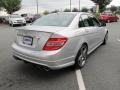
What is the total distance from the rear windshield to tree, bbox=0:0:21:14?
1289 inches

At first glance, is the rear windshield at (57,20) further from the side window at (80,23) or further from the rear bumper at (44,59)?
the rear bumper at (44,59)

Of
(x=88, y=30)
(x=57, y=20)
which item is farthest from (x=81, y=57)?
(x=57, y=20)

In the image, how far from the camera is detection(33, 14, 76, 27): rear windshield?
5132 mm

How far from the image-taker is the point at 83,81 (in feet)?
14.5

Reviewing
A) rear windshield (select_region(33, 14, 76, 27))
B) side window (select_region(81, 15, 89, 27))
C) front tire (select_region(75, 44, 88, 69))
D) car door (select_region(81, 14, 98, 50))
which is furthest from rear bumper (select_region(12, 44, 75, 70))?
side window (select_region(81, 15, 89, 27))

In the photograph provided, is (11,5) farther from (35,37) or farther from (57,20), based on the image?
(35,37)

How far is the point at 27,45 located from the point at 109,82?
84.7 inches

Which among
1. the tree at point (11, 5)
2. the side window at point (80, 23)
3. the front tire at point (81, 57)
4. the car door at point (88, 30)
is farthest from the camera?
the tree at point (11, 5)

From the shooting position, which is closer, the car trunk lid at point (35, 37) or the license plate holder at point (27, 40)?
the car trunk lid at point (35, 37)

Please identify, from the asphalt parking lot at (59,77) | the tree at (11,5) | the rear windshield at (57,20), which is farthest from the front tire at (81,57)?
the tree at (11,5)

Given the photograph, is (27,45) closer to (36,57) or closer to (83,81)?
(36,57)

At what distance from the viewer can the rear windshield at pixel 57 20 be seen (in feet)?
16.8

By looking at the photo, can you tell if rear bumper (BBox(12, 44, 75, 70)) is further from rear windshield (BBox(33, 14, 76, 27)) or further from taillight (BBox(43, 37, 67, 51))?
rear windshield (BBox(33, 14, 76, 27))

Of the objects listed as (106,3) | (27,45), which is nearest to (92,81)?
(27,45)
